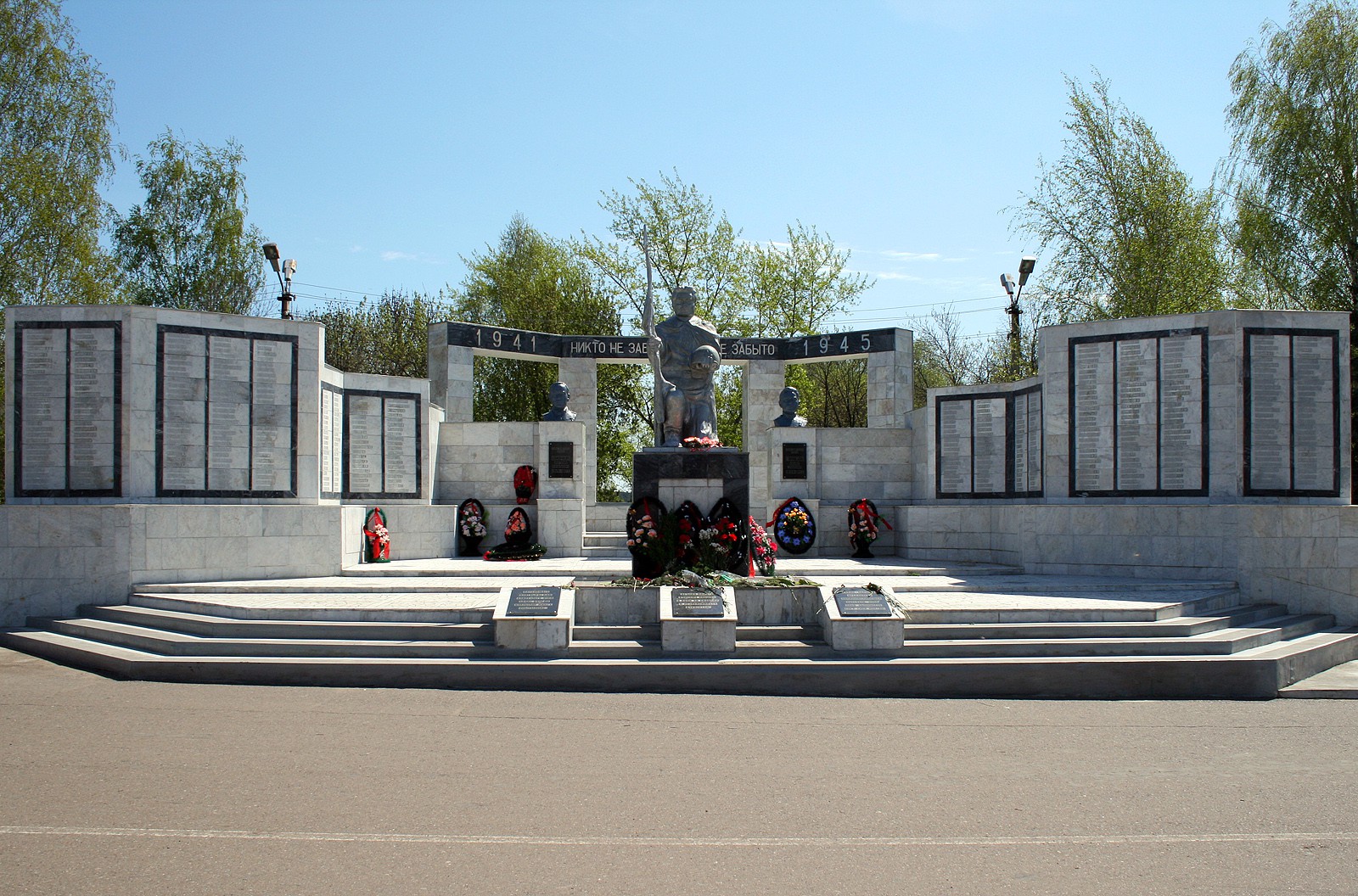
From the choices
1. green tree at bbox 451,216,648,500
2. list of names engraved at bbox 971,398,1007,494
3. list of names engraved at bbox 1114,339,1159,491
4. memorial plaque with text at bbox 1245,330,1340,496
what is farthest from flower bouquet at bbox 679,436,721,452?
green tree at bbox 451,216,648,500

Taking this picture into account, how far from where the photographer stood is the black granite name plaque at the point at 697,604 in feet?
31.2

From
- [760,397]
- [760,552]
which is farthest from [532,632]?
[760,397]

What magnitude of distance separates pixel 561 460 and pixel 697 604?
920 centimetres

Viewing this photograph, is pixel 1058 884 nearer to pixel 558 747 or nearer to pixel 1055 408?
pixel 558 747

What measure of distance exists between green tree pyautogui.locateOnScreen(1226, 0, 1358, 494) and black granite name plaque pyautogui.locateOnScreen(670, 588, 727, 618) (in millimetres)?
16780

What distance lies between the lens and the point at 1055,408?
1458 centimetres

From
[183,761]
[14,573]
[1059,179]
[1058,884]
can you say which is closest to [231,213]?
[14,573]

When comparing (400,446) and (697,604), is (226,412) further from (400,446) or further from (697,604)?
(697,604)

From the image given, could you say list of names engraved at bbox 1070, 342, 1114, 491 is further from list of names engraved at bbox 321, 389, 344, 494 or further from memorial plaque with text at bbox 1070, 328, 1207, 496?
list of names engraved at bbox 321, 389, 344, 494

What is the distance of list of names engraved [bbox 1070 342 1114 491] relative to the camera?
14.1m

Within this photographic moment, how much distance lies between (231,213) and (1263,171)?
2712cm

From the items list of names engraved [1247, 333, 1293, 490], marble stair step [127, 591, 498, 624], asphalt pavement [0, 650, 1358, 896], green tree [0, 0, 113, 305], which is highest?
green tree [0, 0, 113, 305]

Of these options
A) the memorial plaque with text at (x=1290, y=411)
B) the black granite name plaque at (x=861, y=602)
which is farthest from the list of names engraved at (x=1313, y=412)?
the black granite name plaque at (x=861, y=602)

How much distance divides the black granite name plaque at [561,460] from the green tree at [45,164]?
1039cm
